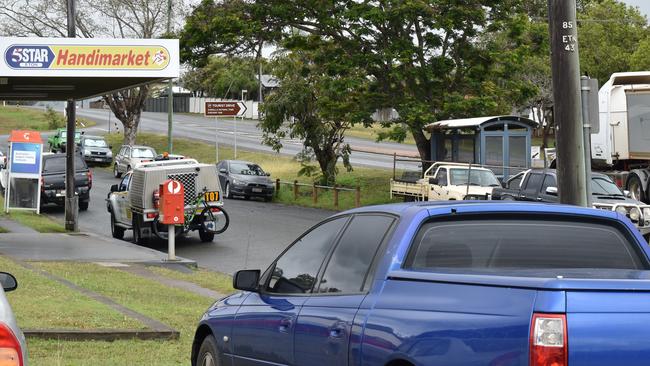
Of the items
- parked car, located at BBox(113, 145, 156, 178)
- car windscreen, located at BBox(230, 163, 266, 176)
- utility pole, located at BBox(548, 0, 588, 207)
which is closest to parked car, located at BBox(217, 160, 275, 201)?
car windscreen, located at BBox(230, 163, 266, 176)

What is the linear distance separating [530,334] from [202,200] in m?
20.7

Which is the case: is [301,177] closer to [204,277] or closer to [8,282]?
[204,277]

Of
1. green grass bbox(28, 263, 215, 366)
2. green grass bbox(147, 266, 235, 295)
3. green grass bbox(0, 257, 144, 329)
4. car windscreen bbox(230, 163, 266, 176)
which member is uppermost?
car windscreen bbox(230, 163, 266, 176)

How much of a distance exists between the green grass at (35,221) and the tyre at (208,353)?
1980 centimetres

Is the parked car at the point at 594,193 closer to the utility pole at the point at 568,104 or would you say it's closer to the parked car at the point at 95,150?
the utility pole at the point at 568,104

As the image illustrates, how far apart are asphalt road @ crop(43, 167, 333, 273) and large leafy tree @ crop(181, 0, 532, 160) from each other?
17.2ft

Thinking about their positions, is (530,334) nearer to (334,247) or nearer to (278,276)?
(334,247)

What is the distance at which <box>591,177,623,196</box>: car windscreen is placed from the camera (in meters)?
23.2

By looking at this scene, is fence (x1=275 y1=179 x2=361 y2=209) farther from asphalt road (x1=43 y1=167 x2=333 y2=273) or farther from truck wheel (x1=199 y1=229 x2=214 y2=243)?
truck wheel (x1=199 y1=229 x2=214 y2=243)

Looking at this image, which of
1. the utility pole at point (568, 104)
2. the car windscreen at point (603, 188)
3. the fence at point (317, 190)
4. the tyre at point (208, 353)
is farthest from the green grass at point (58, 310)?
the fence at point (317, 190)

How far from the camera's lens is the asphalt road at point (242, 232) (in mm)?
22672

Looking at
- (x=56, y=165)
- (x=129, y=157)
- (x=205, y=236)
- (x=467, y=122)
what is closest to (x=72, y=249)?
(x=205, y=236)

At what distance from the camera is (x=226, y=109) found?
42375 millimetres

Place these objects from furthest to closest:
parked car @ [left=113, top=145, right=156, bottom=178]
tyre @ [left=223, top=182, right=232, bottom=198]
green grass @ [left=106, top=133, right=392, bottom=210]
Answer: parked car @ [left=113, top=145, right=156, bottom=178] < tyre @ [left=223, top=182, right=232, bottom=198] < green grass @ [left=106, top=133, right=392, bottom=210]
